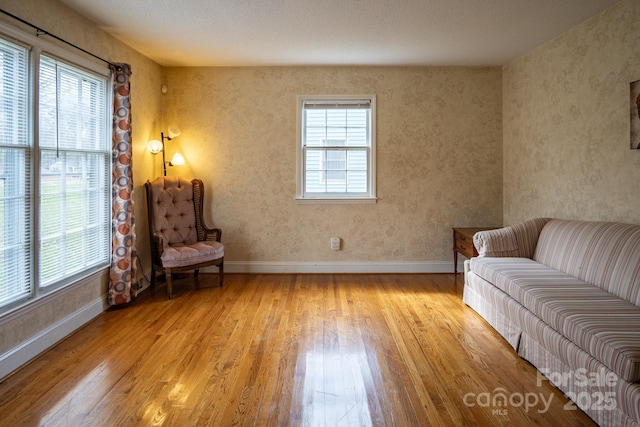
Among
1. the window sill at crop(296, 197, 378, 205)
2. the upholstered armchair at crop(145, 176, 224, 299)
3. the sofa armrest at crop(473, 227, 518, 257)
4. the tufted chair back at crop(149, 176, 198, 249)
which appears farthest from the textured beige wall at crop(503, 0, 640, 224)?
the tufted chair back at crop(149, 176, 198, 249)

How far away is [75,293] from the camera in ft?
10.9

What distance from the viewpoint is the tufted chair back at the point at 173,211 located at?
446 centimetres

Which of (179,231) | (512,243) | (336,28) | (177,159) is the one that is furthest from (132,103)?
(512,243)

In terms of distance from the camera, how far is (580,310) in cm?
236

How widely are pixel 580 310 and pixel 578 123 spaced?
2.07 m

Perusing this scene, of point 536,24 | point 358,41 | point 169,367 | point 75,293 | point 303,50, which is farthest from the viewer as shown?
point 303,50

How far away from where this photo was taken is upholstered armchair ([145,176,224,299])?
4.23m

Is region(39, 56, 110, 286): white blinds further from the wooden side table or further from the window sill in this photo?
the wooden side table

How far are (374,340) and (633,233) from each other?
1.96 meters

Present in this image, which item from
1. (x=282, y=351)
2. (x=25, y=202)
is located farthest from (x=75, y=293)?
(x=282, y=351)

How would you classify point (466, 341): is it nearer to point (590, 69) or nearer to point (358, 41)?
A: point (590, 69)

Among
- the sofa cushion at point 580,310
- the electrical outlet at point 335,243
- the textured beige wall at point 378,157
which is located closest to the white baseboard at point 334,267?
the textured beige wall at point 378,157

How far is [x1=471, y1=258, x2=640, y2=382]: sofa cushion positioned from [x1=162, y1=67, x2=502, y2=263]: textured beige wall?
1.78m

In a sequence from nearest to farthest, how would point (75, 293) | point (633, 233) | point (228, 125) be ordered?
point (633, 233), point (75, 293), point (228, 125)
